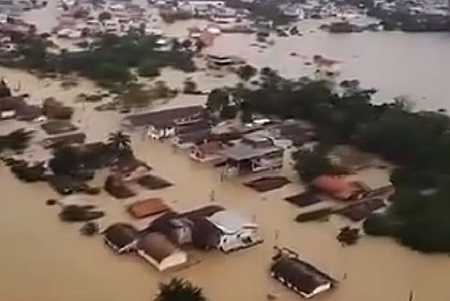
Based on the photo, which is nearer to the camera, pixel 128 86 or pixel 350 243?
pixel 350 243

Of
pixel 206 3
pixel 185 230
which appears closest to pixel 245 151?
pixel 185 230

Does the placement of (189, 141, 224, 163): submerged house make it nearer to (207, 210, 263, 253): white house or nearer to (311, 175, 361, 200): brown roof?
(311, 175, 361, 200): brown roof

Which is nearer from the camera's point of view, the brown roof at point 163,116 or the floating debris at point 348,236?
the floating debris at point 348,236

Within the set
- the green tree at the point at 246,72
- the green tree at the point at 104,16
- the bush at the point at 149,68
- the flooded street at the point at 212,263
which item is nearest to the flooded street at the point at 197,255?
the flooded street at the point at 212,263

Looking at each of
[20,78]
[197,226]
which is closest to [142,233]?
[197,226]

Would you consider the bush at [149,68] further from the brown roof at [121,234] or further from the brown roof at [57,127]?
the brown roof at [121,234]

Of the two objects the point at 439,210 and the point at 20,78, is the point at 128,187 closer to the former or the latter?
the point at 439,210
